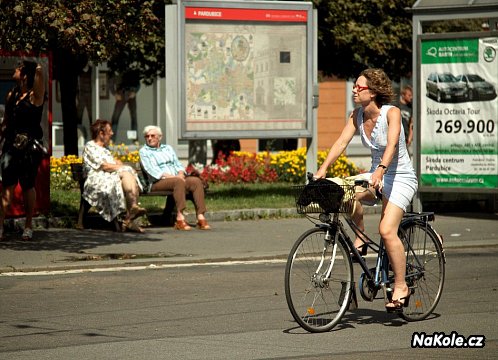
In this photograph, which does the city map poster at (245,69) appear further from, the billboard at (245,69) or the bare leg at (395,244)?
the bare leg at (395,244)

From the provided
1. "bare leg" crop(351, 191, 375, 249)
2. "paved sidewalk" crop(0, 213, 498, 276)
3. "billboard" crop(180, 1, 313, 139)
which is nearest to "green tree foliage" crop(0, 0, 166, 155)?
"billboard" crop(180, 1, 313, 139)

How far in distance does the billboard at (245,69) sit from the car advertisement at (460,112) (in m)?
2.06

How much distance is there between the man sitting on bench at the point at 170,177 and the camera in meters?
14.8

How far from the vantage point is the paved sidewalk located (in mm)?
11967

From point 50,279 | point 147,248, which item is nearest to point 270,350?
point 50,279

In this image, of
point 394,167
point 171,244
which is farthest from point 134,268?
point 394,167

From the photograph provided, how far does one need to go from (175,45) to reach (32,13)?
456 cm

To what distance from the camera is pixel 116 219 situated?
14.6 meters

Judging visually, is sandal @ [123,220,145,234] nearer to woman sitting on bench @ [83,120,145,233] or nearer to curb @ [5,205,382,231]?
woman sitting on bench @ [83,120,145,233]

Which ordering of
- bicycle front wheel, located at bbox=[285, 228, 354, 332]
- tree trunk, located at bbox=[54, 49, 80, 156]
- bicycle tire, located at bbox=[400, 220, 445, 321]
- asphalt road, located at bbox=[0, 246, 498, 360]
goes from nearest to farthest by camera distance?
asphalt road, located at bbox=[0, 246, 498, 360], bicycle front wheel, located at bbox=[285, 228, 354, 332], bicycle tire, located at bbox=[400, 220, 445, 321], tree trunk, located at bbox=[54, 49, 80, 156]

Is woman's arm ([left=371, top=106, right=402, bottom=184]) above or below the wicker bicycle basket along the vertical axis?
above

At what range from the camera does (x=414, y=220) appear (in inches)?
341

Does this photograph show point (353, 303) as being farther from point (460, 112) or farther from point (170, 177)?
point (460, 112)

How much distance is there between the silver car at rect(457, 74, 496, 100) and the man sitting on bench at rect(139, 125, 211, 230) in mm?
3738
